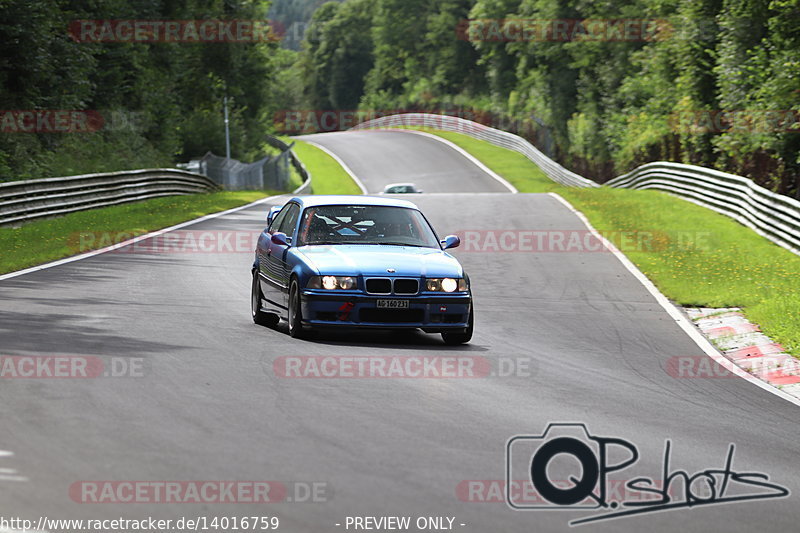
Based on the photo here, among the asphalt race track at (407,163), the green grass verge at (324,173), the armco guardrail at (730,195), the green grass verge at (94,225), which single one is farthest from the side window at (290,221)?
the green grass verge at (324,173)

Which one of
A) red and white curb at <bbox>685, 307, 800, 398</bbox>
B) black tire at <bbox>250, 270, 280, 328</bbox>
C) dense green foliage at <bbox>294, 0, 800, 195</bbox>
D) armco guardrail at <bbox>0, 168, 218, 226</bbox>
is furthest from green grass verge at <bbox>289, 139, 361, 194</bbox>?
black tire at <bbox>250, 270, 280, 328</bbox>

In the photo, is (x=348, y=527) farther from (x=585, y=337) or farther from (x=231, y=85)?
(x=231, y=85)

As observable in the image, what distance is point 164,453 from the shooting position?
257 inches

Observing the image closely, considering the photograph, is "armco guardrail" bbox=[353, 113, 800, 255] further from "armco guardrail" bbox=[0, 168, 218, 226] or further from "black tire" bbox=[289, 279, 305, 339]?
"armco guardrail" bbox=[0, 168, 218, 226]

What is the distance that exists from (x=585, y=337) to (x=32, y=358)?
257 inches

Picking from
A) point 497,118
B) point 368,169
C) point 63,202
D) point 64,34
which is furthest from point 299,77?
point 63,202

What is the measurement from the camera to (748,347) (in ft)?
42.3

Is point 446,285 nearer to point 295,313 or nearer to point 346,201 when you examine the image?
point 295,313

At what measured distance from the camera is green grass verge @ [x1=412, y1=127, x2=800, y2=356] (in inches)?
610

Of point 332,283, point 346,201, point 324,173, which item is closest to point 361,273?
point 332,283

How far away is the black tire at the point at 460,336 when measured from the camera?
38.9ft

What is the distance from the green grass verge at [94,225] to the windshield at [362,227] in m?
7.21

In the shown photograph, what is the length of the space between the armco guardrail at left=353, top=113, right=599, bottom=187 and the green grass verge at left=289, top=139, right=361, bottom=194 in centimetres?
1135

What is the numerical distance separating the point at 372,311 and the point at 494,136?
69.5 m
